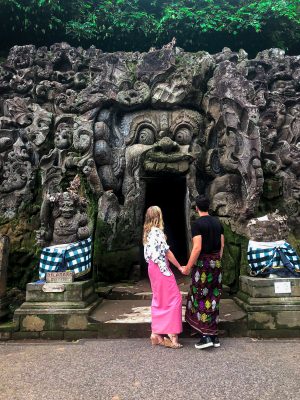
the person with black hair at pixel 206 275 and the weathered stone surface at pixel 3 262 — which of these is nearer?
the person with black hair at pixel 206 275

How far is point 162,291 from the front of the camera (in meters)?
4.32

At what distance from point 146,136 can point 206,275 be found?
4462 mm

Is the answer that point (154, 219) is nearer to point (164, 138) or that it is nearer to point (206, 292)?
point (206, 292)

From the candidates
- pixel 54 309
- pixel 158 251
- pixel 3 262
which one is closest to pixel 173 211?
pixel 3 262

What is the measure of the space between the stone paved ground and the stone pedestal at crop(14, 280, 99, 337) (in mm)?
354

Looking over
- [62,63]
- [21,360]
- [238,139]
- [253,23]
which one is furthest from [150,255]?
[253,23]

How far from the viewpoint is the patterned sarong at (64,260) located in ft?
18.5

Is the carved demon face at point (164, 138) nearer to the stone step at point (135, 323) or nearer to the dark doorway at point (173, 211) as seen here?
the dark doorway at point (173, 211)

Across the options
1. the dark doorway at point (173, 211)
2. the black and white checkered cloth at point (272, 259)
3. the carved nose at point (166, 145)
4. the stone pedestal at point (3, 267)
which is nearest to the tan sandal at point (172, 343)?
the black and white checkered cloth at point (272, 259)

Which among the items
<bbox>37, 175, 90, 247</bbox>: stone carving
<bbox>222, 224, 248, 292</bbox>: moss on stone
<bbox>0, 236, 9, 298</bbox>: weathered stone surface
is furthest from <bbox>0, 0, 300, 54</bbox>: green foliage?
A: <bbox>0, 236, 9, 298</bbox>: weathered stone surface

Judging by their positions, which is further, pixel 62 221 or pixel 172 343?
pixel 62 221

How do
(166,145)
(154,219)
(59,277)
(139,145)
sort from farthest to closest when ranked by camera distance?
(139,145), (166,145), (59,277), (154,219)

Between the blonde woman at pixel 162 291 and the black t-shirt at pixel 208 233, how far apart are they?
1.31ft

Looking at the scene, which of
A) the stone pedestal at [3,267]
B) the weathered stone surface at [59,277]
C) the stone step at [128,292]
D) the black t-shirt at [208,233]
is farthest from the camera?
the stone step at [128,292]
